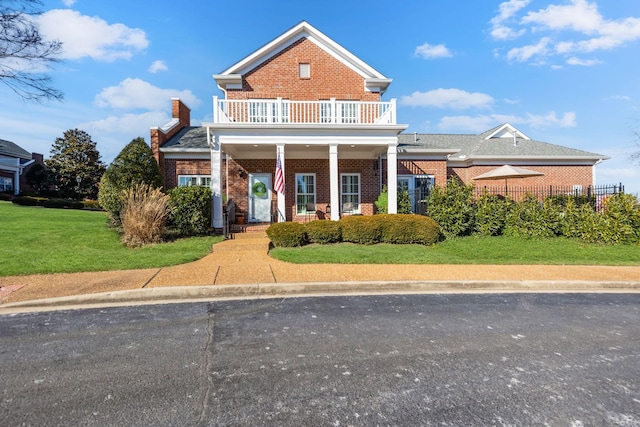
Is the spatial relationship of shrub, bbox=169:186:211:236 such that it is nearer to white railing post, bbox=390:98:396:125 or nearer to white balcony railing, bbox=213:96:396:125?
white balcony railing, bbox=213:96:396:125

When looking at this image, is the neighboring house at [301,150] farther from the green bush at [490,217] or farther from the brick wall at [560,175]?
the green bush at [490,217]

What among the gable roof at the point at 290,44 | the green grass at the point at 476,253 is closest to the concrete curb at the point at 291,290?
the green grass at the point at 476,253

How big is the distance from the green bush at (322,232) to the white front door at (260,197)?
16.7 feet

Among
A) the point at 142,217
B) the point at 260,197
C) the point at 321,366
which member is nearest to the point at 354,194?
the point at 260,197

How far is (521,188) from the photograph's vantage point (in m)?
19.8

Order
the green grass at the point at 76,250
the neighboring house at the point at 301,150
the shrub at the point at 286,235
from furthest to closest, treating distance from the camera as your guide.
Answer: the neighboring house at the point at 301,150 < the shrub at the point at 286,235 < the green grass at the point at 76,250

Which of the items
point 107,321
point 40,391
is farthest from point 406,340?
point 107,321

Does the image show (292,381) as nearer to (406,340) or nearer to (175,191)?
(406,340)

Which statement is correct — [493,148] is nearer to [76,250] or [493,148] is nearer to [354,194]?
[354,194]

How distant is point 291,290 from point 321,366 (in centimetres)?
328

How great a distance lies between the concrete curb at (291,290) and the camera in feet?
19.5

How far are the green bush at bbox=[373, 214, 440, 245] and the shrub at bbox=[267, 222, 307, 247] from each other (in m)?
2.78

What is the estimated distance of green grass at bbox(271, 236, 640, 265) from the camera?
9727mm

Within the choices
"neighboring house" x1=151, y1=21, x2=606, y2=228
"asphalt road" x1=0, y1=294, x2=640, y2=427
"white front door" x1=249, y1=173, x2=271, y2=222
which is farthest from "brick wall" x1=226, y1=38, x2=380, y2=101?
"asphalt road" x1=0, y1=294, x2=640, y2=427
